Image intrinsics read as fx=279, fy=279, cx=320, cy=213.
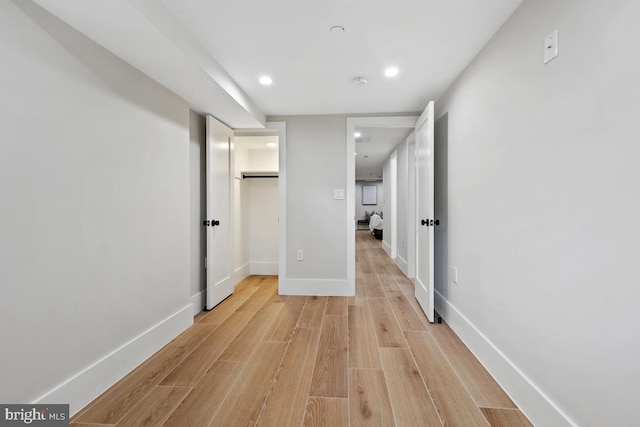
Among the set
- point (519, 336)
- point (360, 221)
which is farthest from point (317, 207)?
point (360, 221)

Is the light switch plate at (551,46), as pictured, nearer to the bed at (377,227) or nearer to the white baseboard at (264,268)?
the white baseboard at (264,268)

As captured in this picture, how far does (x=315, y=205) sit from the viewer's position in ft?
10.9

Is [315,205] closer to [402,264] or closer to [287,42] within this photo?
[287,42]

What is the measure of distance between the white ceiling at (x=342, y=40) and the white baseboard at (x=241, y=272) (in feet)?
7.69

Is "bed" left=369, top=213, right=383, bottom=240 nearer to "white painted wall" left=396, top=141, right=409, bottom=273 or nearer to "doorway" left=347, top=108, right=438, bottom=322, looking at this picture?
"white painted wall" left=396, top=141, right=409, bottom=273

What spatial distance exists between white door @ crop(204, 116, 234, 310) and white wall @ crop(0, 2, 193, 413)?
657 millimetres

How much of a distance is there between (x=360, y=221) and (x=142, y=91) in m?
10.7

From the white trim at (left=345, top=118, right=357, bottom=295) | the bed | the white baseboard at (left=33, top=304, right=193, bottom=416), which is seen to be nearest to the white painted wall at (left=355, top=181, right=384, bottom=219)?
the bed

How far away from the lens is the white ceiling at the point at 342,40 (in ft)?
4.98

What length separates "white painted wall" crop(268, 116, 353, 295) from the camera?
3.28m

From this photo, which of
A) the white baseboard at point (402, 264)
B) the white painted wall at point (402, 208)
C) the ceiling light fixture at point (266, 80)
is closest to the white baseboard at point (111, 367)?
the ceiling light fixture at point (266, 80)

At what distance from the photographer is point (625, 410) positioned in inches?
36.1

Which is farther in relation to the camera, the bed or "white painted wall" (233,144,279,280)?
the bed

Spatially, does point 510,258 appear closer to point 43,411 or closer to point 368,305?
point 368,305
